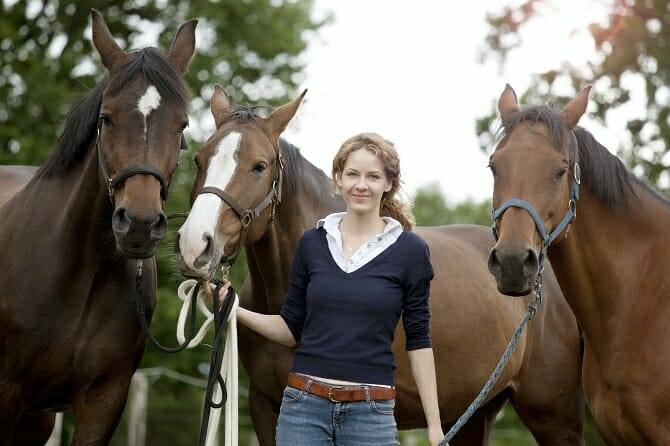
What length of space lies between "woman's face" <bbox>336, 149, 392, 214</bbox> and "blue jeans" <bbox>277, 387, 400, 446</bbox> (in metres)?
0.78

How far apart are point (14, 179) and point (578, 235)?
3.87m

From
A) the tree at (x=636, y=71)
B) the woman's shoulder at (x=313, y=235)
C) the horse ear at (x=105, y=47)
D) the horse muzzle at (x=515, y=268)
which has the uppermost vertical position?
the tree at (x=636, y=71)

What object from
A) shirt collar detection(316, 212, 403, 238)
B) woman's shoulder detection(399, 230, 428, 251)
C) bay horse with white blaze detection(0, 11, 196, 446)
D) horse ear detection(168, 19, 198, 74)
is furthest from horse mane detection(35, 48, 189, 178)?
Result: woman's shoulder detection(399, 230, 428, 251)

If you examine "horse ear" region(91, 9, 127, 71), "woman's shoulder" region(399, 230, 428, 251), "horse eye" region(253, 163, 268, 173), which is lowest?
"woman's shoulder" region(399, 230, 428, 251)

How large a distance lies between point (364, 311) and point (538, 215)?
1.00 m

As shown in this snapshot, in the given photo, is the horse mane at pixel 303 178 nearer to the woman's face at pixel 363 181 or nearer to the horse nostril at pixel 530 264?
the woman's face at pixel 363 181

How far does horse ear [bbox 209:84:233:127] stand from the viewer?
185 inches

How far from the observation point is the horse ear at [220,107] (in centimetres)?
469

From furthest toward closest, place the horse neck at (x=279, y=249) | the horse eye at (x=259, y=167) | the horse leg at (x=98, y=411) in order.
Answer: the horse neck at (x=279, y=249), the horse leg at (x=98, y=411), the horse eye at (x=259, y=167)

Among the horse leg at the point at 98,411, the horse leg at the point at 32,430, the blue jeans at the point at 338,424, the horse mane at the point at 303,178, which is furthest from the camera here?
the horse leg at the point at 32,430

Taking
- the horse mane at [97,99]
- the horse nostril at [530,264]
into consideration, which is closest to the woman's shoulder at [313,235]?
the horse nostril at [530,264]

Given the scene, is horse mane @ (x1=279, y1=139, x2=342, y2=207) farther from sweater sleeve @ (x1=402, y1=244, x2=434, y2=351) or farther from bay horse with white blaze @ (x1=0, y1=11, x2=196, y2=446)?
sweater sleeve @ (x1=402, y1=244, x2=434, y2=351)

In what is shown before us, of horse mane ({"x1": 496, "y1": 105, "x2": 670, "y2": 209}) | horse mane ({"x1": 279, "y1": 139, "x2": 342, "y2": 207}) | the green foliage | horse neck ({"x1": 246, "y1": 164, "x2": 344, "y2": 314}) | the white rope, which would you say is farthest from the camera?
the green foliage

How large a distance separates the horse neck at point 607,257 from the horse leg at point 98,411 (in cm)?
232
